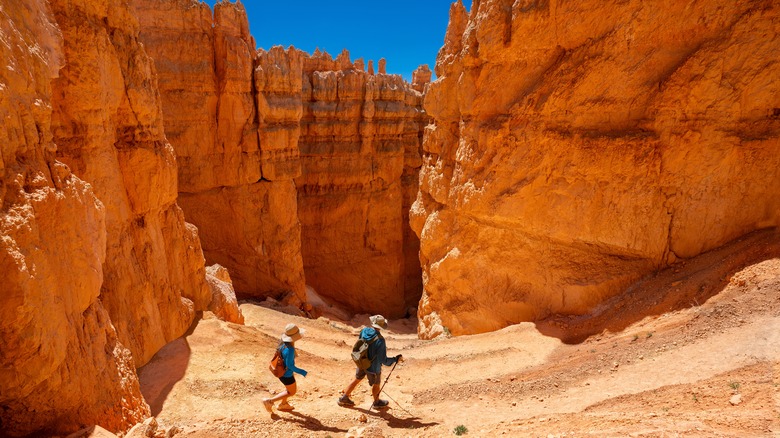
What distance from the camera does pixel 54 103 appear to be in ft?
23.0

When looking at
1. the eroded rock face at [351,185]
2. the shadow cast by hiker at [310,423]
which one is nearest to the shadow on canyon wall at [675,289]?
the shadow cast by hiker at [310,423]

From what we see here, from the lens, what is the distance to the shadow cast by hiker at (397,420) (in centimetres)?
678

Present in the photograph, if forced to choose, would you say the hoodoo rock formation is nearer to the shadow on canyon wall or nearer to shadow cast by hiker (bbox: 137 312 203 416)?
shadow cast by hiker (bbox: 137 312 203 416)

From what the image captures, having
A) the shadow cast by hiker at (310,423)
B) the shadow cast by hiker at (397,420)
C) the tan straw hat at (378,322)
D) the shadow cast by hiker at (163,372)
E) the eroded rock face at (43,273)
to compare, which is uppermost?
the eroded rock face at (43,273)

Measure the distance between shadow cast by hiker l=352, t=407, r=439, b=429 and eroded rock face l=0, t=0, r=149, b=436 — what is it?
3112 mm

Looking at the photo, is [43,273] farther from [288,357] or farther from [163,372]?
[163,372]

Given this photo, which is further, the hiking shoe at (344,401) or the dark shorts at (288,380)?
the hiking shoe at (344,401)

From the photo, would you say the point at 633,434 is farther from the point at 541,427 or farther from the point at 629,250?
the point at 629,250

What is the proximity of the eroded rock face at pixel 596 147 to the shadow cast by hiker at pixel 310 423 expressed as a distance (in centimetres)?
647

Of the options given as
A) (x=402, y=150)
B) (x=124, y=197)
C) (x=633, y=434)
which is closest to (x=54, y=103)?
(x=124, y=197)

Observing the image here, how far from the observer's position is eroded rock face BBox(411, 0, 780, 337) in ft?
29.3

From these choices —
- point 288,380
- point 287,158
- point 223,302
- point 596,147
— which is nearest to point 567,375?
point 288,380

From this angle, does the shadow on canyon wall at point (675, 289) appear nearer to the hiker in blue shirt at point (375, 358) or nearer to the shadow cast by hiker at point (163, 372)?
the hiker in blue shirt at point (375, 358)

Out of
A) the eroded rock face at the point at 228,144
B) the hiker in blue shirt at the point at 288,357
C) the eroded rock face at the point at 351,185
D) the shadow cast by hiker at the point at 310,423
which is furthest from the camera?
the eroded rock face at the point at 351,185
